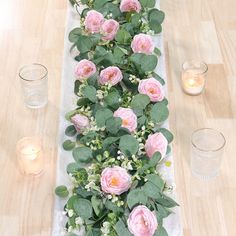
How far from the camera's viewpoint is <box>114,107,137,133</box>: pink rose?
4.77 feet

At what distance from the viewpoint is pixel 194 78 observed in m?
1.74

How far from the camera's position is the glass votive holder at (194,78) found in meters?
1.74

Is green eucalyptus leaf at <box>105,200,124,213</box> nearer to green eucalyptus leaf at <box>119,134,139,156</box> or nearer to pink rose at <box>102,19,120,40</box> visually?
green eucalyptus leaf at <box>119,134,139,156</box>

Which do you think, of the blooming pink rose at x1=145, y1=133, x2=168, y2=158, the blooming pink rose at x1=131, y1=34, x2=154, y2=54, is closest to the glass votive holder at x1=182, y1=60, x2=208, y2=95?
the blooming pink rose at x1=131, y1=34, x2=154, y2=54

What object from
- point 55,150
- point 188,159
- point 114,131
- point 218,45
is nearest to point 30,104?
point 55,150

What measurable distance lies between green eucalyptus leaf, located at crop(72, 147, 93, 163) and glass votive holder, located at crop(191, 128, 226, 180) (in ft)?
0.89

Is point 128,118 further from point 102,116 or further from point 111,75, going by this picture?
point 111,75

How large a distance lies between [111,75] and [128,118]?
0.20 m

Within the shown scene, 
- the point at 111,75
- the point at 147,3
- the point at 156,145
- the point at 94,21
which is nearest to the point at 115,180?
the point at 156,145

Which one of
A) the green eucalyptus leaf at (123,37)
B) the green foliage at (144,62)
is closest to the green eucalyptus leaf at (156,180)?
the green foliage at (144,62)

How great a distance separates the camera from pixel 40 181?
148 cm

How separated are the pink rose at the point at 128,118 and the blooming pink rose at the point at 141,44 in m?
0.31

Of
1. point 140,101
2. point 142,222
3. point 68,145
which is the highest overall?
point 140,101

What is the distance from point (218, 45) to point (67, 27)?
547mm
